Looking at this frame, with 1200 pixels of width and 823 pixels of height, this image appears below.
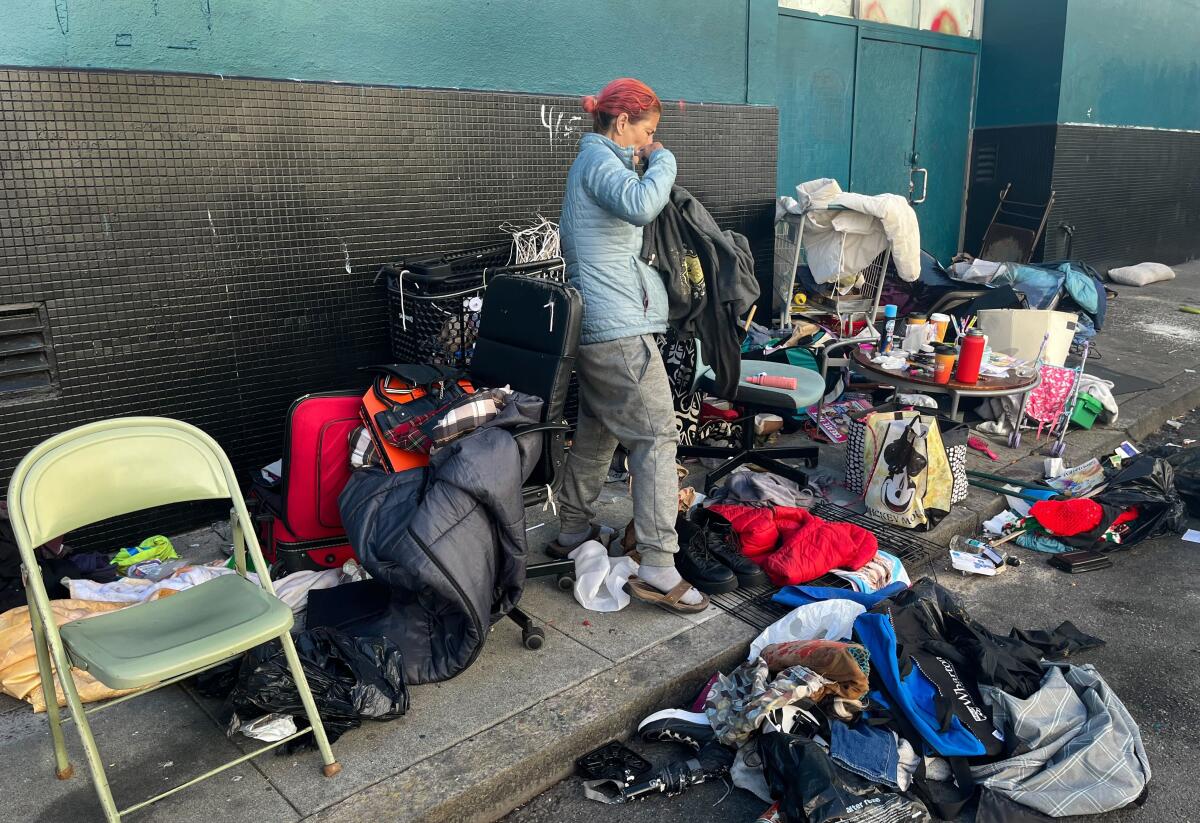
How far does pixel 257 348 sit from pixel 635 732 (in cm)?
269

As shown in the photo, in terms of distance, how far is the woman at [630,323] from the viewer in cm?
351

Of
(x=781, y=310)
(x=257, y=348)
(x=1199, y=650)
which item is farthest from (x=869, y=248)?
(x=257, y=348)

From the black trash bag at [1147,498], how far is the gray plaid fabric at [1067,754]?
5.97 feet

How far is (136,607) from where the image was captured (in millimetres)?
2752

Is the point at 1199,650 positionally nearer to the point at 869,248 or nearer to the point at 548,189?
the point at 869,248

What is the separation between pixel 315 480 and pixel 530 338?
110cm

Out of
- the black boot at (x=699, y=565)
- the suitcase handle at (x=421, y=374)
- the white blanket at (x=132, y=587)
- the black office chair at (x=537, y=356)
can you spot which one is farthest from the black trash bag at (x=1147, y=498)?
the white blanket at (x=132, y=587)

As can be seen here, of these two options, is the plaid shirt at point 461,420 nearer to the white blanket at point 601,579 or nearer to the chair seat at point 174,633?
the white blanket at point 601,579

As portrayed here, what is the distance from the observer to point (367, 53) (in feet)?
15.3

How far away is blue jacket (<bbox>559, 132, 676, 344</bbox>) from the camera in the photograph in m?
3.46

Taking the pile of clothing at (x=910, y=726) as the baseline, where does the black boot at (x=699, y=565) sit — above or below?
above

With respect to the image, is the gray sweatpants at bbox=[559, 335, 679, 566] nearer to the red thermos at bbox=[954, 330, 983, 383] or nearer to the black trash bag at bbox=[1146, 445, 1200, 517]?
the red thermos at bbox=[954, 330, 983, 383]

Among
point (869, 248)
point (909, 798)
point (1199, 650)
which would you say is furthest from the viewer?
point (869, 248)

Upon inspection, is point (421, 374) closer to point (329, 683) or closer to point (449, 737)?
point (329, 683)
